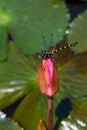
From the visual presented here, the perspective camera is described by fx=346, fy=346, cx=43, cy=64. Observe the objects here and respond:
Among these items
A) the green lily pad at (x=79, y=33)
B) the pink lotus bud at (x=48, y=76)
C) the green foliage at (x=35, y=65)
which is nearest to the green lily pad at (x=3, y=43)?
the green foliage at (x=35, y=65)

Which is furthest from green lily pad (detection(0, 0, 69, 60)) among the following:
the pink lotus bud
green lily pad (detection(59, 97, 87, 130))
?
the pink lotus bud

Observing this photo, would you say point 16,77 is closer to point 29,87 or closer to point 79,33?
point 29,87

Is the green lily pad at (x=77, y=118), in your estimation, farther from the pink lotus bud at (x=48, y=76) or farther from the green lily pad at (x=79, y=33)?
the pink lotus bud at (x=48, y=76)

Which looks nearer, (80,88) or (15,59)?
(80,88)

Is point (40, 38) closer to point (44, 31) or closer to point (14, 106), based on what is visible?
point (44, 31)

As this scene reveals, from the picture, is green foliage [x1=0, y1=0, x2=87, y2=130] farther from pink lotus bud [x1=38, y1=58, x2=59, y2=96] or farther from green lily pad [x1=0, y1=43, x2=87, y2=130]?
pink lotus bud [x1=38, y1=58, x2=59, y2=96]

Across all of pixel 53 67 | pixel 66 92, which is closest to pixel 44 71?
pixel 53 67

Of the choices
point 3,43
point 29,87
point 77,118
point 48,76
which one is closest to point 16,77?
point 29,87
